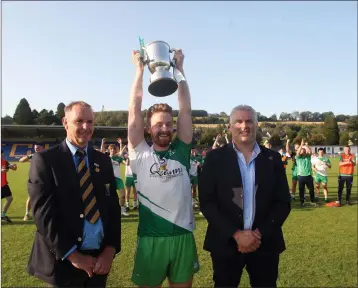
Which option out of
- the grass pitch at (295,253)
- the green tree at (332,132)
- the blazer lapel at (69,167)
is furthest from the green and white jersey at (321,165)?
the green tree at (332,132)

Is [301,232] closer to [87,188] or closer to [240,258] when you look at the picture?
[240,258]

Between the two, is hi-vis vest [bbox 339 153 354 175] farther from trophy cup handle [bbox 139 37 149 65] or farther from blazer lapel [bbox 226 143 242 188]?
trophy cup handle [bbox 139 37 149 65]

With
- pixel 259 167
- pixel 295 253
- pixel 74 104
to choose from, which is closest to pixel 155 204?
pixel 259 167

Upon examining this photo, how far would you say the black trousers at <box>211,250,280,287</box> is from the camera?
2803 mm

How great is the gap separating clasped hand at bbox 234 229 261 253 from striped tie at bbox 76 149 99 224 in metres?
1.16

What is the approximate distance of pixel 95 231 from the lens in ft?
8.54

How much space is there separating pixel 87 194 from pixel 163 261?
846 millimetres

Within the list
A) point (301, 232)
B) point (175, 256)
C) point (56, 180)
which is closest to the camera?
point (56, 180)

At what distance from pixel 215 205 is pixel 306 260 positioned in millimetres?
3319

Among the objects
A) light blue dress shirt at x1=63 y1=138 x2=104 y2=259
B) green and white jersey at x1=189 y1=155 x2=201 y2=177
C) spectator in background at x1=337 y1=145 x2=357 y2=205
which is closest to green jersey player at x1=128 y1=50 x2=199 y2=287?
light blue dress shirt at x1=63 y1=138 x2=104 y2=259

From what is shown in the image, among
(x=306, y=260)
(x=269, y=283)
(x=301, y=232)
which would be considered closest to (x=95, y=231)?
(x=269, y=283)

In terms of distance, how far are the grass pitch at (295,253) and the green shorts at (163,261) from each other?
185 centimetres

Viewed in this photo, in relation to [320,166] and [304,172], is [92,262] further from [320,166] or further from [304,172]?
[320,166]

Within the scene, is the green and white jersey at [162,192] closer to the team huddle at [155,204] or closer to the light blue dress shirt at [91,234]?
the team huddle at [155,204]
